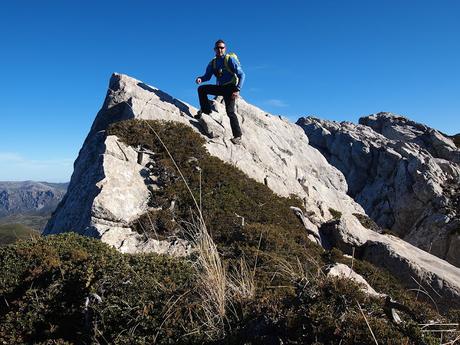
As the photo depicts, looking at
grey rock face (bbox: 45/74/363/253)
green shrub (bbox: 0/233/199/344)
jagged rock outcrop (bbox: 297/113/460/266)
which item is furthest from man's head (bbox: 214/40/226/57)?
jagged rock outcrop (bbox: 297/113/460/266)

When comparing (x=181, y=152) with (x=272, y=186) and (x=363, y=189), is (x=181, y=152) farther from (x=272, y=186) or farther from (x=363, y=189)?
(x=363, y=189)

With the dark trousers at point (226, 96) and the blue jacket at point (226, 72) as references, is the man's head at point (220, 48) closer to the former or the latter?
the blue jacket at point (226, 72)

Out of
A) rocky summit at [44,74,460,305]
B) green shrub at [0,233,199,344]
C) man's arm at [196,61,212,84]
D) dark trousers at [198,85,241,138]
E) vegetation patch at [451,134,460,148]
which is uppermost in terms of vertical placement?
vegetation patch at [451,134,460,148]

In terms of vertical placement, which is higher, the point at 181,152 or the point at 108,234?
the point at 181,152

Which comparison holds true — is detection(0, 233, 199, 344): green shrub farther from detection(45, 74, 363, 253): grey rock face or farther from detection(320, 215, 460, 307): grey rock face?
detection(320, 215, 460, 307): grey rock face

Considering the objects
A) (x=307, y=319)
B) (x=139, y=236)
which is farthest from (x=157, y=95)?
(x=307, y=319)

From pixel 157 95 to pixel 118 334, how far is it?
18.9 meters

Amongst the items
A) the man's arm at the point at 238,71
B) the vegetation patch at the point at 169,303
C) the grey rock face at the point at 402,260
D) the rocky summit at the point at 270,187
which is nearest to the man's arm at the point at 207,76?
the man's arm at the point at 238,71

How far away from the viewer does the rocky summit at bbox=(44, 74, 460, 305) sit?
44.0ft

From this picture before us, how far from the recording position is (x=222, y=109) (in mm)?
23438

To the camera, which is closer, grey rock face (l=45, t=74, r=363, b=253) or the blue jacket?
grey rock face (l=45, t=74, r=363, b=253)

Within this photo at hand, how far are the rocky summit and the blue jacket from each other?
2458mm

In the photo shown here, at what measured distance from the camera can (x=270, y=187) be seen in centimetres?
1919

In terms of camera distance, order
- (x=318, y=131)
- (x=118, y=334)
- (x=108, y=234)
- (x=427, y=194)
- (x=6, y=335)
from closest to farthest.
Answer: (x=118, y=334) < (x=6, y=335) < (x=108, y=234) < (x=427, y=194) < (x=318, y=131)
